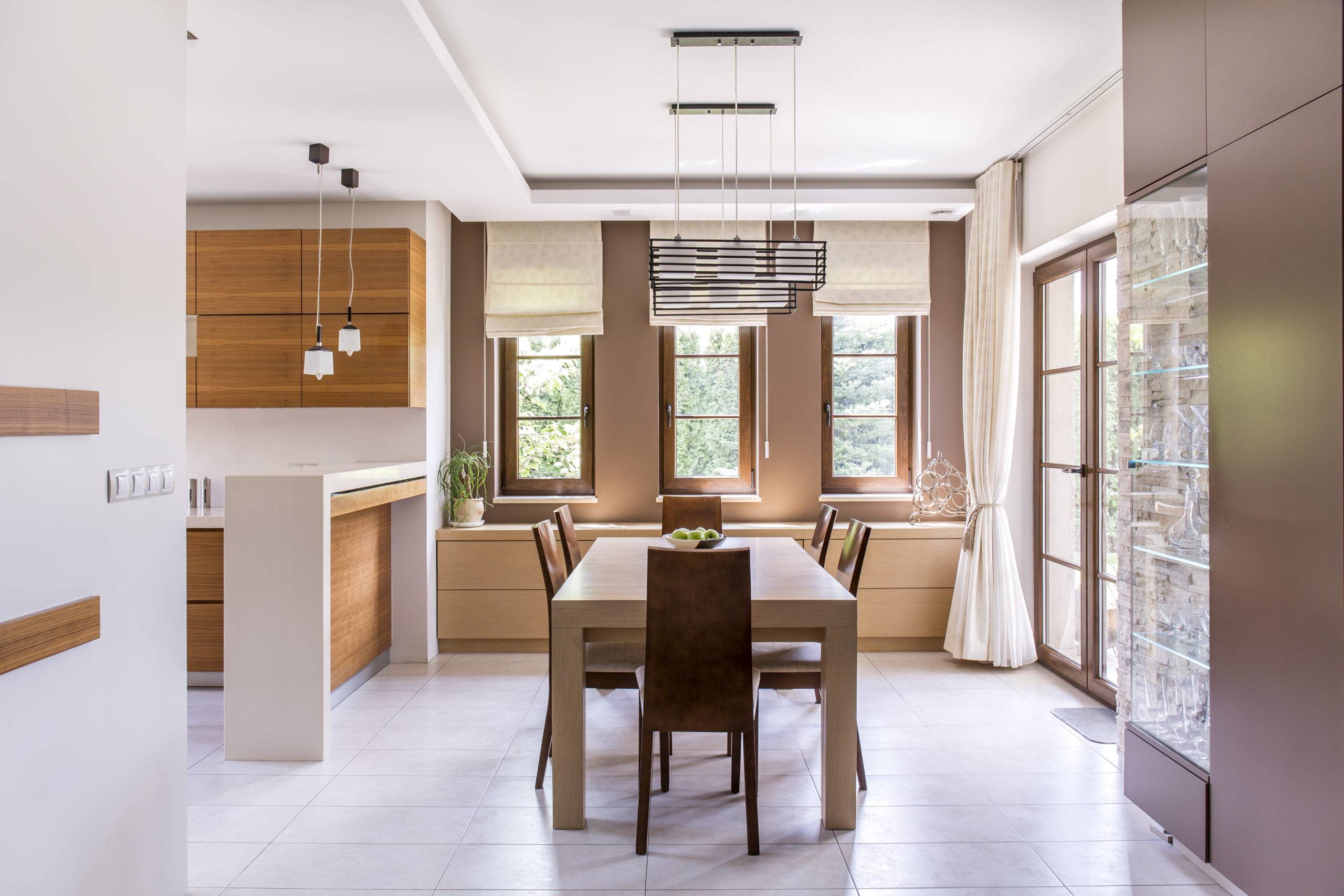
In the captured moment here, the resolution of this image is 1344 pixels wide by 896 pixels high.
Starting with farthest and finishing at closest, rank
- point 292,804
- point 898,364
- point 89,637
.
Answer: point 898,364 → point 292,804 → point 89,637

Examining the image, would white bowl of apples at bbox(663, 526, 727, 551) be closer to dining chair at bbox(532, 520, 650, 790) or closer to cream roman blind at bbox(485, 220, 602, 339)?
dining chair at bbox(532, 520, 650, 790)

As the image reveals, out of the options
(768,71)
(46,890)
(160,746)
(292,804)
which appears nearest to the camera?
(46,890)

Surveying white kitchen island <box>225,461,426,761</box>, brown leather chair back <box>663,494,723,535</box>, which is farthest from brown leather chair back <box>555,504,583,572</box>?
white kitchen island <box>225,461,426,761</box>

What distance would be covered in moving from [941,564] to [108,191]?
4.33m

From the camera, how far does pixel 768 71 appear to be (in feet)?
10.8

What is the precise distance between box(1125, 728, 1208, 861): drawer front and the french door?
1083 millimetres

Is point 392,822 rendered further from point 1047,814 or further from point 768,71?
point 768,71

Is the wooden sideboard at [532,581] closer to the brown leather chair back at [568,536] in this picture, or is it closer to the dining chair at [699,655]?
the brown leather chair back at [568,536]

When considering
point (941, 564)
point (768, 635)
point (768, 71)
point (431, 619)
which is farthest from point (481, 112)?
point (941, 564)

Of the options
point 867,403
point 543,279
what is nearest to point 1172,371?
point 867,403

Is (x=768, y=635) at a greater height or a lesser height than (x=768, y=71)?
lesser

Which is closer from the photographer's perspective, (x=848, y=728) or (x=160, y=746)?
(x=160, y=746)

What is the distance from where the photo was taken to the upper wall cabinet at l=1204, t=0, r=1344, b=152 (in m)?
1.83

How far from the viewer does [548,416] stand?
521 centimetres
